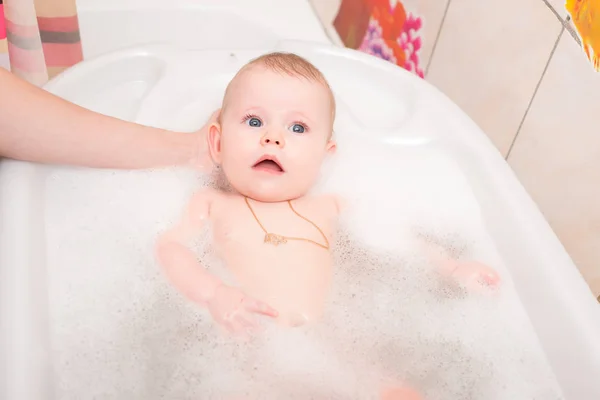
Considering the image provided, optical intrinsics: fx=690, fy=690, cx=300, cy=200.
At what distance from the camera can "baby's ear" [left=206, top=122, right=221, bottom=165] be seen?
1.05 m

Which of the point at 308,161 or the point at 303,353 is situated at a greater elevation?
the point at 308,161

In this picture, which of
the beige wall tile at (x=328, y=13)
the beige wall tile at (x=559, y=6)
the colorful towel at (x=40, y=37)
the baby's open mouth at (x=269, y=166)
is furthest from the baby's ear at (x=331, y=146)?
the beige wall tile at (x=328, y=13)

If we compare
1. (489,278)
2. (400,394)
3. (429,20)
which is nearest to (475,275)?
(489,278)

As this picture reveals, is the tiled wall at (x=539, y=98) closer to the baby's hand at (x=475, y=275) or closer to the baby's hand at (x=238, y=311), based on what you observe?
the baby's hand at (x=475, y=275)

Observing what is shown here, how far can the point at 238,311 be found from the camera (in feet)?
2.86

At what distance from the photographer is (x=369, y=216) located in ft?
3.55

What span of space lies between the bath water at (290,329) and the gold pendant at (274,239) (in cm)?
8

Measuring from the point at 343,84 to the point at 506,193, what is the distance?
410mm

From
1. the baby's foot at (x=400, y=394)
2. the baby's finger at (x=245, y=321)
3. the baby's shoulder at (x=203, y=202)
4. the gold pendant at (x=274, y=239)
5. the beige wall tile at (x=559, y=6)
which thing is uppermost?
the beige wall tile at (x=559, y=6)

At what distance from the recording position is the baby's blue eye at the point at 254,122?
100cm

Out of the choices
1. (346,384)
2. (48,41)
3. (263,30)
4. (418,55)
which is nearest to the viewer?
(346,384)

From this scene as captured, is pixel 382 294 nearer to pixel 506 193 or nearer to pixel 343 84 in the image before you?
pixel 506 193

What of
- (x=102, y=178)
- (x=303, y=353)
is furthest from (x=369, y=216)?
(x=102, y=178)

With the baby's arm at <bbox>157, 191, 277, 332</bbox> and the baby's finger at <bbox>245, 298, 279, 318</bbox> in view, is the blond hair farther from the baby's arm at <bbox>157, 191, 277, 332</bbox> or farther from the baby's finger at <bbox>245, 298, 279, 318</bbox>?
the baby's finger at <bbox>245, 298, 279, 318</bbox>
